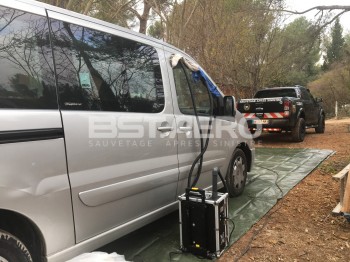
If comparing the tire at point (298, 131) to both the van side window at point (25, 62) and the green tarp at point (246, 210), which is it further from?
the van side window at point (25, 62)

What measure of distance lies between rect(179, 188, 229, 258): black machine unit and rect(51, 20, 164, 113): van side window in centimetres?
90

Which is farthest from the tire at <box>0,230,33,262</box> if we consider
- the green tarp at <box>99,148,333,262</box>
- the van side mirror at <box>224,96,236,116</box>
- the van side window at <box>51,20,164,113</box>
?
the van side mirror at <box>224,96,236,116</box>

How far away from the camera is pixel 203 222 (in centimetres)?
291

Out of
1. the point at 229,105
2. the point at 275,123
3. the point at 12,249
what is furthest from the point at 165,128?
the point at 275,123

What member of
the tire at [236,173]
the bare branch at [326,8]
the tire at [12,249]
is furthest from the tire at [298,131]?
the tire at [12,249]

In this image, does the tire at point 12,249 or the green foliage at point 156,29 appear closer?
the tire at point 12,249

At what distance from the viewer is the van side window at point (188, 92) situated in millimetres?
3357

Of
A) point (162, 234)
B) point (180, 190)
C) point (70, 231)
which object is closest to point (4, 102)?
point (70, 231)

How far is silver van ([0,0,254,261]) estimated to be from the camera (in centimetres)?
195

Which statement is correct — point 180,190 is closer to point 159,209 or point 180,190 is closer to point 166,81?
point 159,209

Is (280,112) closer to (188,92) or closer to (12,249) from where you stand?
(188,92)

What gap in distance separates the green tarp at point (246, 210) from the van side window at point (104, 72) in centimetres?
135

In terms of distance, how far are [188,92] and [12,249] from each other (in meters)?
2.22

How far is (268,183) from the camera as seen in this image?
17.8 ft
